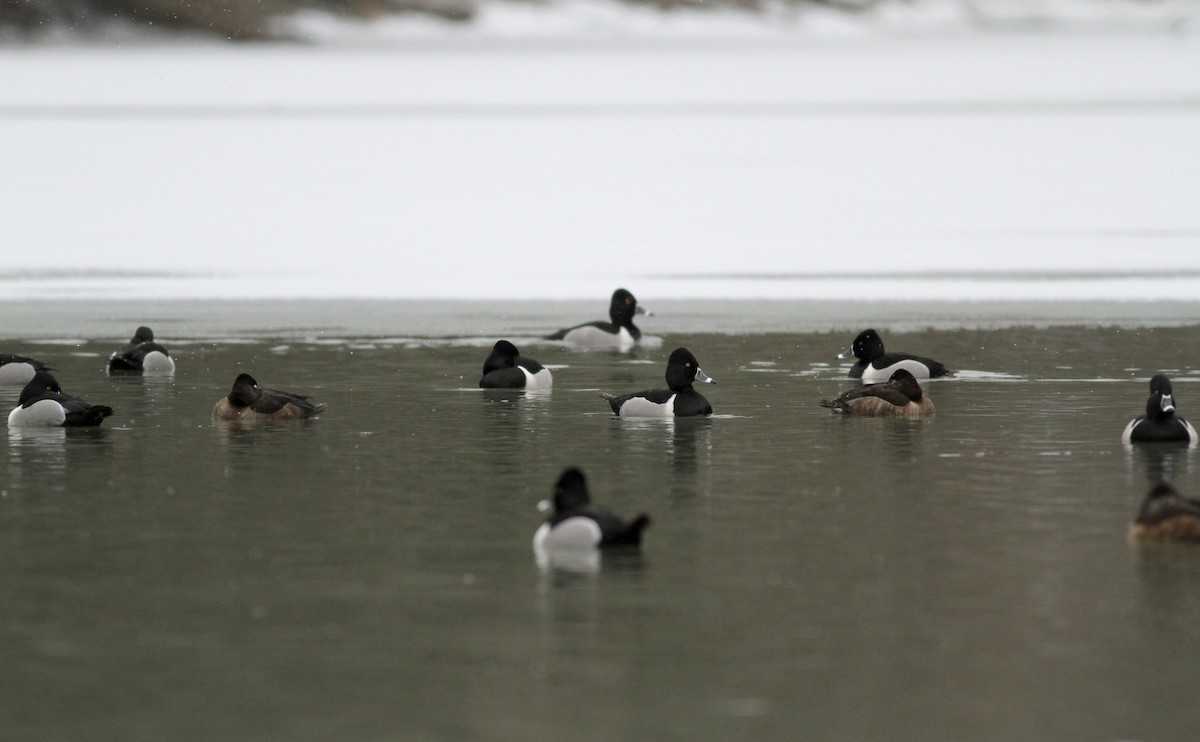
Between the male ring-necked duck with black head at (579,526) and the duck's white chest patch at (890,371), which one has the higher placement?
the duck's white chest patch at (890,371)

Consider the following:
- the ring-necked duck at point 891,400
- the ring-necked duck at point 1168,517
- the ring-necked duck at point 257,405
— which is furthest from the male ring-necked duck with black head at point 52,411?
the ring-necked duck at point 1168,517

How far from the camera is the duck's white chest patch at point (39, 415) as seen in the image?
55.9 ft

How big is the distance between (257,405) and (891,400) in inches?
218

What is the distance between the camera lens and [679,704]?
7.97 metres

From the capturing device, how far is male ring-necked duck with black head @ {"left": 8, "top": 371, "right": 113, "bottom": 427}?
17062 mm

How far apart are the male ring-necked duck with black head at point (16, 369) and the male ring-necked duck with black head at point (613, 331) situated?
759 centimetres

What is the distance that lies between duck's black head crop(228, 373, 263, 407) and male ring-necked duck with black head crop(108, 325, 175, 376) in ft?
14.0

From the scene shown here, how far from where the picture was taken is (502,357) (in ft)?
66.4

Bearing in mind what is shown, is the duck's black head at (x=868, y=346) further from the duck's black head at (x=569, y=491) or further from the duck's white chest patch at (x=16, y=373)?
the duck's black head at (x=569, y=491)

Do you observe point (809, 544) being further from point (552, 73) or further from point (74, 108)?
point (552, 73)

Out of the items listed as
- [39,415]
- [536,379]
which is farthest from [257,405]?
[536,379]

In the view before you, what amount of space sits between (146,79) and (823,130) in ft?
113

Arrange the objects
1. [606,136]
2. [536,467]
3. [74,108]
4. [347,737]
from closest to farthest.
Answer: [347,737] → [536,467] → [606,136] → [74,108]

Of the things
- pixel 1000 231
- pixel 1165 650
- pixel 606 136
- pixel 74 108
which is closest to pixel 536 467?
pixel 1165 650
